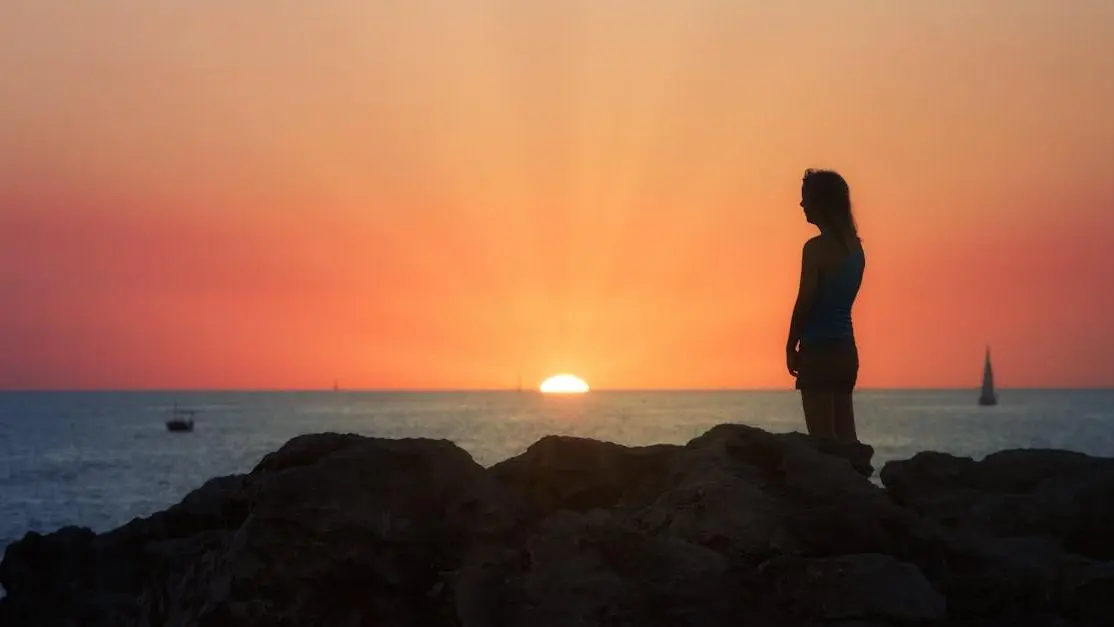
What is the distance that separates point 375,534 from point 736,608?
2.08 m

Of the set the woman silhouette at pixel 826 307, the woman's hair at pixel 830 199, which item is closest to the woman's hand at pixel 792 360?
the woman silhouette at pixel 826 307

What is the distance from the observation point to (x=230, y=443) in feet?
390

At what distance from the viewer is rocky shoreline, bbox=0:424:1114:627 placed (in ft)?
19.5

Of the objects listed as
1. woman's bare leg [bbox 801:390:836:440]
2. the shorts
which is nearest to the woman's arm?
the shorts

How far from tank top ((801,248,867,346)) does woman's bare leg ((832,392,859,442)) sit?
0.46 m

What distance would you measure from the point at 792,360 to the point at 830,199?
4.15 ft

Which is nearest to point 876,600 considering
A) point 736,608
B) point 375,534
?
point 736,608

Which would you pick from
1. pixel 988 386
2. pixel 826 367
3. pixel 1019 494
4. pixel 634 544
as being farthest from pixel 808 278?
pixel 988 386

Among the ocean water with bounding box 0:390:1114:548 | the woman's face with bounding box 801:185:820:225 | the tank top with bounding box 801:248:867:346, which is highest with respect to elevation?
the woman's face with bounding box 801:185:820:225

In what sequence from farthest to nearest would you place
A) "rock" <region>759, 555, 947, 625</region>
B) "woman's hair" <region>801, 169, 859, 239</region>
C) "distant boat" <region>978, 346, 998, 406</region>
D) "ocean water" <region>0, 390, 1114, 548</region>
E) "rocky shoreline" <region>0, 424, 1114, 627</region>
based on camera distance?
"distant boat" <region>978, 346, 998, 406</region> → "ocean water" <region>0, 390, 1114, 548</region> → "woman's hair" <region>801, 169, 859, 239</region> → "rocky shoreline" <region>0, 424, 1114, 627</region> → "rock" <region>759, 555, 947, 625</region>

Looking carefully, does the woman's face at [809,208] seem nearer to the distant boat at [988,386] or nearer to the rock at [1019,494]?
the rock at [1019,494]

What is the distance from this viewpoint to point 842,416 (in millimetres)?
8773

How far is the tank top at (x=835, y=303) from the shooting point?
862 centimetres

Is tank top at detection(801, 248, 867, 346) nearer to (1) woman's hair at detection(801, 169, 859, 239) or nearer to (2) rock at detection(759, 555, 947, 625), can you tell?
(1) woman's hair at detection(801, 169, 859, 239)
